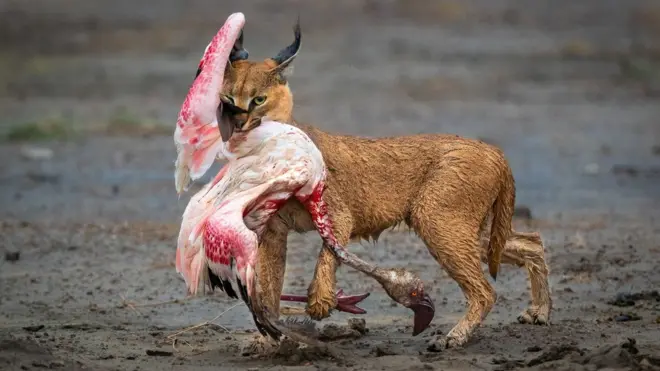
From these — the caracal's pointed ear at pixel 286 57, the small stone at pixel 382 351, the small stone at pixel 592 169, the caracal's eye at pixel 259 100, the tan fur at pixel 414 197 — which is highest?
the caracal's pointed ear at pixel 286 57

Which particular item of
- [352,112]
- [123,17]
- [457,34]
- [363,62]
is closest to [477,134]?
[352,112]

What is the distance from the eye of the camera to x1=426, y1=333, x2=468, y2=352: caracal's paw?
8.65 meters

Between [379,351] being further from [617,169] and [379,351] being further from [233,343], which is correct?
[617,169]

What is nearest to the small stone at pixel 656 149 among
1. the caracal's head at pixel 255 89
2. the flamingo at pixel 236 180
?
the caracal's head at pixel 255 89

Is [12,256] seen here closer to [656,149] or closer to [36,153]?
[36,153]

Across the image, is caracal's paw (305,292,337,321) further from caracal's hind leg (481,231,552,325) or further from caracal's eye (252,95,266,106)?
caracal's hind leg (481,231,552,325)

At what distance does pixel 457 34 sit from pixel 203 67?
16.3 metres

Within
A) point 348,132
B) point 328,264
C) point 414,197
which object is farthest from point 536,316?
point 348,132

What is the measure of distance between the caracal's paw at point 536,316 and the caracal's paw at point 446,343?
0.88 meters

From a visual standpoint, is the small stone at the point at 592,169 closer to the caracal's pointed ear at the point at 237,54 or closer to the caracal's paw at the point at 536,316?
the caracal's paw at the point at 536,316

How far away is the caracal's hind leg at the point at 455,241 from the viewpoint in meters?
8.70

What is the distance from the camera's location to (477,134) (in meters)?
18.0

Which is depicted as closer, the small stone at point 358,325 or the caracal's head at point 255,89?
the caracal's head at point 255,89

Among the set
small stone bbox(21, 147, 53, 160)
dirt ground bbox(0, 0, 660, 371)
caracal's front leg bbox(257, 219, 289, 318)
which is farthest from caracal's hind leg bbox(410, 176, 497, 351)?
small stone bbox(21, 147, 53, 160)
